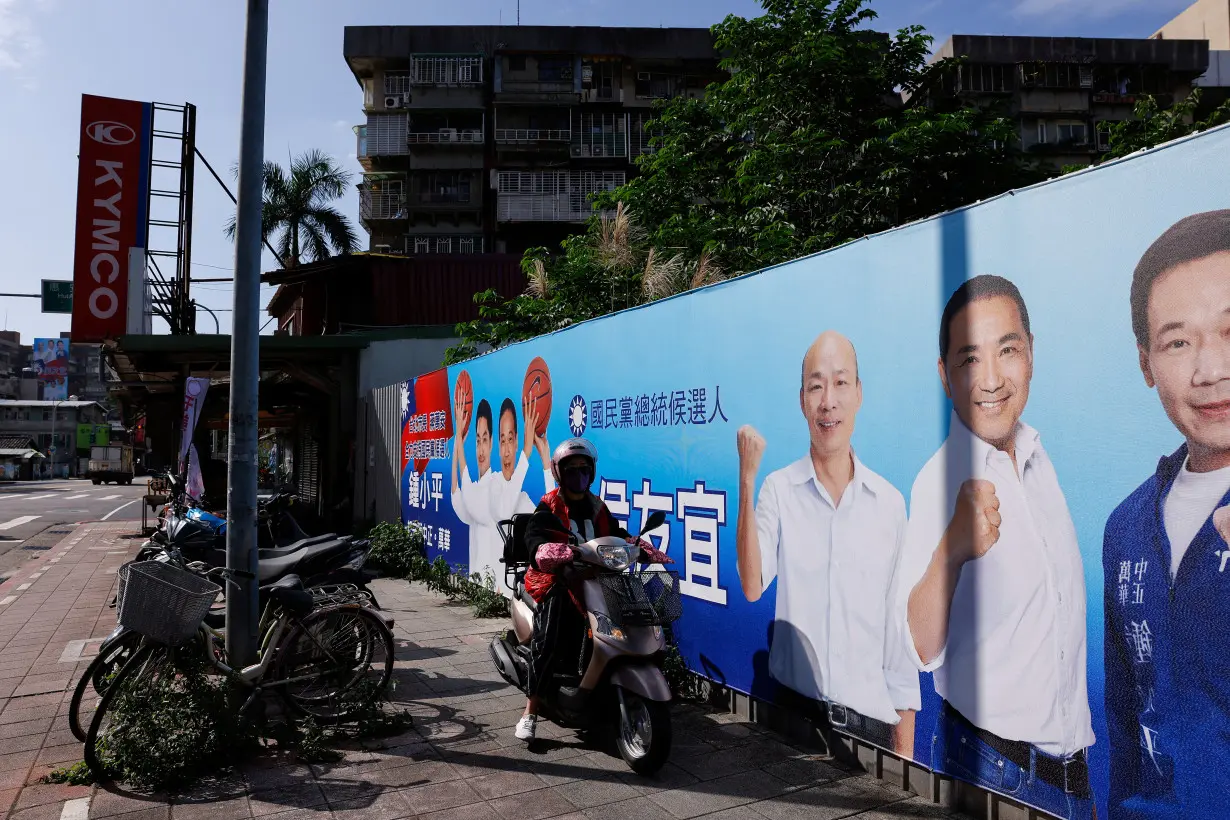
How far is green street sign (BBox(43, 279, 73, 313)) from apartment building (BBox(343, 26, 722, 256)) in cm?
2121

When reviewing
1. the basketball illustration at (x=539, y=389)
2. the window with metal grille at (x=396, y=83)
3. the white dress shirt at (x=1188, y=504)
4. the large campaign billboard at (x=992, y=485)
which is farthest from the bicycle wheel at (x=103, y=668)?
the window with metal grille at (x=396, y=83)

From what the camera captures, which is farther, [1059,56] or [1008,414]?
[1059,56]

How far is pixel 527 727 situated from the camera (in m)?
4.87

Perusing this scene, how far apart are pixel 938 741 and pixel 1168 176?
7.93 ft

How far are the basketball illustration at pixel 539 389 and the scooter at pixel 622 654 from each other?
10.0 ft

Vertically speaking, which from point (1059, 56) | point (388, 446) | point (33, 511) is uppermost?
→ point (1059, 56)

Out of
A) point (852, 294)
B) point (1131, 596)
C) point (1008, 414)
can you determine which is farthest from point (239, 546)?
point (1131, 596)

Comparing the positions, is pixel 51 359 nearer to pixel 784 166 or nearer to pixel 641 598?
pixel 784 166

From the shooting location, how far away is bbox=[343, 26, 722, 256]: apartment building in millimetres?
41500

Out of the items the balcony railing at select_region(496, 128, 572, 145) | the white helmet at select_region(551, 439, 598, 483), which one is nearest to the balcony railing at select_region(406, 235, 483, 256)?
the balcony railing at select_region(496, 128, 572, 145)

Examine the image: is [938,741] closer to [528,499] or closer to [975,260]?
[975,260]

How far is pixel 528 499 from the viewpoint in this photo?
816cm

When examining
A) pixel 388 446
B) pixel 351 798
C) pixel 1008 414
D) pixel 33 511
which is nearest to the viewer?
pixel 1008 414

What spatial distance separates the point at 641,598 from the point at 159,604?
2.46 meters
